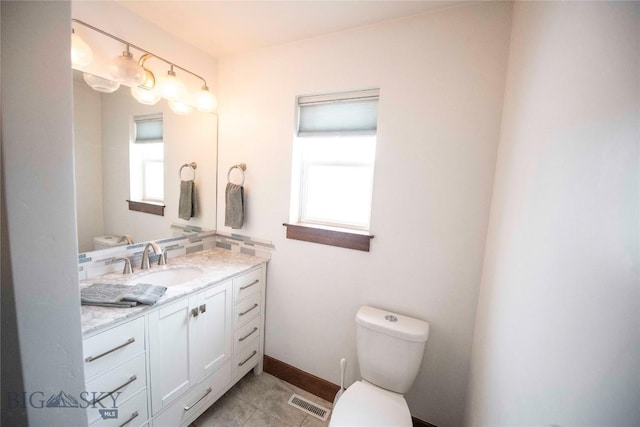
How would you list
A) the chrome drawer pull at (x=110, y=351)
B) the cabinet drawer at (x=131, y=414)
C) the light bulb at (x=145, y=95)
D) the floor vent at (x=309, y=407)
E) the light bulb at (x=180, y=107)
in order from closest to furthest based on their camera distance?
the chrome drawer pull at (x=110, y=351) → the cabinet drawer at (x=131, y=414) → the light bulb at (x=145, y=95) → the floor vent at (x=309, y=407) → the light bulb at (x=180, y=107)

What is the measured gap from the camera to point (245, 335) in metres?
1.78

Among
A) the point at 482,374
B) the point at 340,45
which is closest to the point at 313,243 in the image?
the point at 482,374

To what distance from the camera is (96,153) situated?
4.78 ft

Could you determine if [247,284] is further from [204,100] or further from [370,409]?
[204,100]

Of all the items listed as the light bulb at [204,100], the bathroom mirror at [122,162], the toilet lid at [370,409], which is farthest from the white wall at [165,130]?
the toilet lid at [370,409]

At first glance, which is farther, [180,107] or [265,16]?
[180,107]

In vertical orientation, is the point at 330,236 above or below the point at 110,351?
above

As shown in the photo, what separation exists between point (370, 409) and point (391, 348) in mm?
301

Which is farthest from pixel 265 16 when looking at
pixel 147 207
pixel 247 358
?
pixel 247 358

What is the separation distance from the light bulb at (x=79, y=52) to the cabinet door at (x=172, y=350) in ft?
4.18

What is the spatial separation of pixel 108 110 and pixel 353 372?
88.9 inches

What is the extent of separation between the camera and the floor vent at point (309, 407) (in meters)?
1.64

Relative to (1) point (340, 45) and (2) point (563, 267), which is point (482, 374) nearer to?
(2) point (563, 267)

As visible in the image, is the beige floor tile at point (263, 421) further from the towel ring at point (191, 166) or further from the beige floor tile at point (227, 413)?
the towel ring at point (191, 166)
